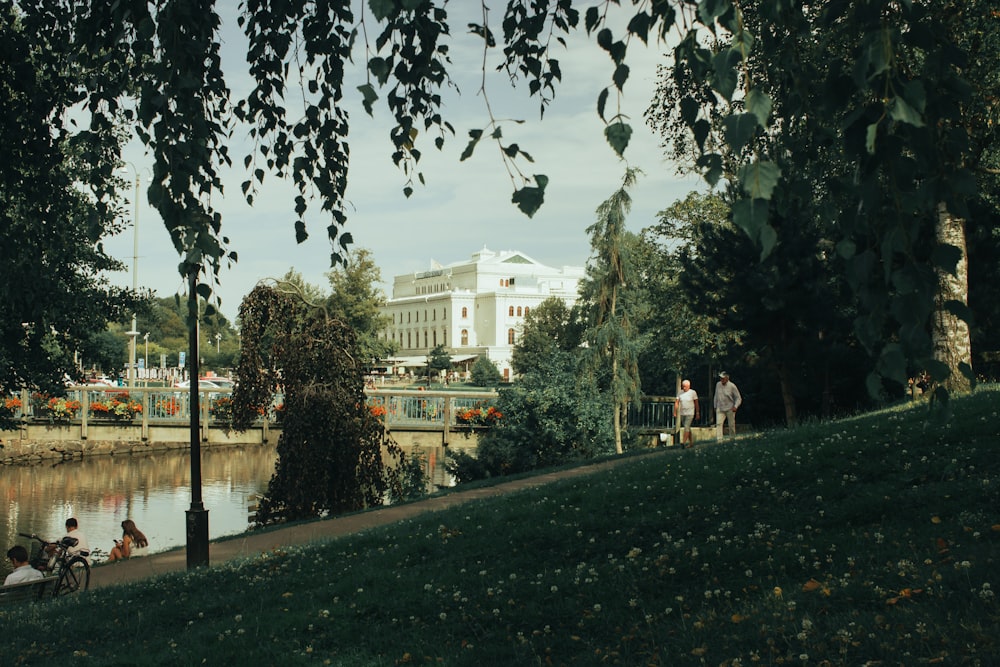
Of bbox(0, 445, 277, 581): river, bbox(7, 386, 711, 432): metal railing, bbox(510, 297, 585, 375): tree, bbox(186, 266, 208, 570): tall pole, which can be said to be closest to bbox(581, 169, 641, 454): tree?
bbox(7, 386, 711, 432): metal railing

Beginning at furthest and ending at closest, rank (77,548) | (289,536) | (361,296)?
(361,296), (289,536), (77,548)

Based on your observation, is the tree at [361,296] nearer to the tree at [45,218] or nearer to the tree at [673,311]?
the tree at [673,311]

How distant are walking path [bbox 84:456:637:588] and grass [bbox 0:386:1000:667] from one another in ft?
8.95

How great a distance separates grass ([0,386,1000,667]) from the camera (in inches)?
192

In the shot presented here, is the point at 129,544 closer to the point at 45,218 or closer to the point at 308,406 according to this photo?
the point at 308,406

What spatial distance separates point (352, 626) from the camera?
6.62 metres

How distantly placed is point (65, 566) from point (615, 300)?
19104mm

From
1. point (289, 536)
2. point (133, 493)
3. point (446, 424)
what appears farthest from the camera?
point (133, 493)

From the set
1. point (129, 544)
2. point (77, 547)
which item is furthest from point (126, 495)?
point (77, 547)

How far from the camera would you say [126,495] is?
88.4ft

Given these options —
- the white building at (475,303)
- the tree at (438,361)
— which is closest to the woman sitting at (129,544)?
the tree at (438,361)

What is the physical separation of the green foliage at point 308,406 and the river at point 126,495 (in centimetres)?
231

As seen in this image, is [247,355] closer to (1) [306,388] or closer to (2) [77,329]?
(1) [306,388]

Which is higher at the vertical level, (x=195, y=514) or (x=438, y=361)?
(x=438, y=361)
